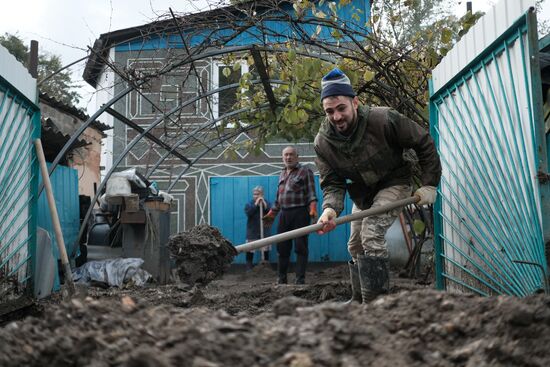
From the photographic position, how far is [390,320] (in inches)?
86.2

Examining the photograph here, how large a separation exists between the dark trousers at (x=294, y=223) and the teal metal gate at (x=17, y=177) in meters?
3.50

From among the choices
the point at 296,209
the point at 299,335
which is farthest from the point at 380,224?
the point at 296,209

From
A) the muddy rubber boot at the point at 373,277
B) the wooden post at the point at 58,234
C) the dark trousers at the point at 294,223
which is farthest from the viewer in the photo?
the dark trousers at the point at 294,223

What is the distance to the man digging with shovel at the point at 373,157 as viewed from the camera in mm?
4270

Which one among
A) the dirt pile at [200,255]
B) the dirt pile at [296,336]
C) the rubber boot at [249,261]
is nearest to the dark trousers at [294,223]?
the dirt pile at [200,255]

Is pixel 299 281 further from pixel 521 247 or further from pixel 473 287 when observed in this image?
pixel 521 247

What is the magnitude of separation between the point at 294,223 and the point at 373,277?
371cm

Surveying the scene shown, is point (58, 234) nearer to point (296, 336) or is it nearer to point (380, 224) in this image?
point (380, 224)

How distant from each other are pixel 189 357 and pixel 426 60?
5.07m

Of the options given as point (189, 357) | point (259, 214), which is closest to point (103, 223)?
point (259, 214)

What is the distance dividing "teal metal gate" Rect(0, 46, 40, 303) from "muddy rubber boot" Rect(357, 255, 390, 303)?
2893 mm

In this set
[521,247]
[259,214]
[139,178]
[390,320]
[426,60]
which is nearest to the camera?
[390,320]

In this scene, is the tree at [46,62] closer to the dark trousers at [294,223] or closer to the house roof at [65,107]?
the house roof at [65,107]

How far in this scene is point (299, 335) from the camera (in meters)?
1.91
